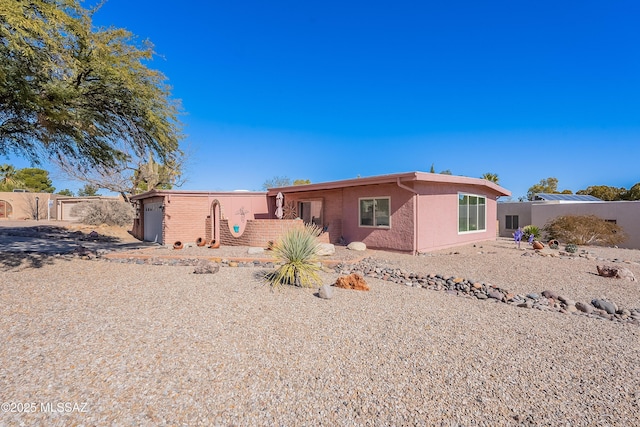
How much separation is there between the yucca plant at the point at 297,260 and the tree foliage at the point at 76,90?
13.5 ft

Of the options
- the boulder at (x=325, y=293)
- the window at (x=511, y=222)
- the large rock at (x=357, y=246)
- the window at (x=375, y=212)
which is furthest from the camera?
the window at (x=511, y=222)

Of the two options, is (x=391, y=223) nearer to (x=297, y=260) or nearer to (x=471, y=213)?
(x=471, y=213)

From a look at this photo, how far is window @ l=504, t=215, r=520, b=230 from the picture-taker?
22188mm

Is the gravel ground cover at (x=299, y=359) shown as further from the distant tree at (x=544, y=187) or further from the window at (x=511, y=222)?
the distant tree at (x=544, y=187)

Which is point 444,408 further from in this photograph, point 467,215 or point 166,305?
point 467,215

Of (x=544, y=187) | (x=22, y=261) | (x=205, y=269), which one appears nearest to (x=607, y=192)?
(x=544, y=187)

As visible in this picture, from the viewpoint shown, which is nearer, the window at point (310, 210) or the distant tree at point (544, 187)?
the window at point (310, 210)

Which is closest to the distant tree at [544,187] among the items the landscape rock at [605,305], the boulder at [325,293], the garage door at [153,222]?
the landscape rock at [605,305]

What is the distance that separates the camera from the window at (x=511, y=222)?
72.8ft

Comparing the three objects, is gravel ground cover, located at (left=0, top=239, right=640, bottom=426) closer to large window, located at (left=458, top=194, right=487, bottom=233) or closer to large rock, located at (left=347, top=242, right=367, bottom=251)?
large rock, located at (left=347, top=242, right=367, bottom=251)

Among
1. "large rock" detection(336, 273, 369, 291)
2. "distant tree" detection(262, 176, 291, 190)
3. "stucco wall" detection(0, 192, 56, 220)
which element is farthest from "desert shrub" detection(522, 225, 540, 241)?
"stucco wall" detection(0, 192, 56, 220)

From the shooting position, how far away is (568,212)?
18.4 metres

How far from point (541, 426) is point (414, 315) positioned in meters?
2.49

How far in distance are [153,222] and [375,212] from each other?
1074 centimetres
